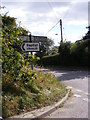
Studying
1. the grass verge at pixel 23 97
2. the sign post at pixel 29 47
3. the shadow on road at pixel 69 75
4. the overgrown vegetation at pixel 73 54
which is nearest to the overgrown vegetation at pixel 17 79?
the grass verge at pixel 23 97

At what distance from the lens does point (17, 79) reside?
22.1 feet

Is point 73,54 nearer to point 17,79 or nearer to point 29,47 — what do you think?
point 29,47

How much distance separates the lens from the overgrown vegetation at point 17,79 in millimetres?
5832

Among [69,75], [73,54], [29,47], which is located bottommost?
[69,75]

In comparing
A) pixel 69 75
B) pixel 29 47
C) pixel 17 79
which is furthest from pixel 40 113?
pixel 69 75

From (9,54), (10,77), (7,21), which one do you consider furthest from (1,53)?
(7,21)

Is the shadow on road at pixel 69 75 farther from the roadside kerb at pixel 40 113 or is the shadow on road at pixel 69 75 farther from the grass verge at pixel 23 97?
the roadside kerb at pixel 40 113

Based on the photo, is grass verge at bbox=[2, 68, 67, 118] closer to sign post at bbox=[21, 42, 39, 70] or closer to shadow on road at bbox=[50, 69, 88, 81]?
sign post at bbox=[21, 42, 39, 70]

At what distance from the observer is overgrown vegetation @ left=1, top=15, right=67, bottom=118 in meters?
5.83

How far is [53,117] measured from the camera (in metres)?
5.46

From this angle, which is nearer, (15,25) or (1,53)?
(1,53)

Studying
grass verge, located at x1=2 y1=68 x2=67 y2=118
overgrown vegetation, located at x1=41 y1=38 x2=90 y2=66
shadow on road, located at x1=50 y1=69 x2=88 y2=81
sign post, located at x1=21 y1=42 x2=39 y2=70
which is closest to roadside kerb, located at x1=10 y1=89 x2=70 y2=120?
grass verge, located at x1=2 y1=68 x2=67 y2=118

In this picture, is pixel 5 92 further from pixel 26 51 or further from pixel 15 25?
pixel 15 25

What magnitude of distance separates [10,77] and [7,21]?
184 cm
